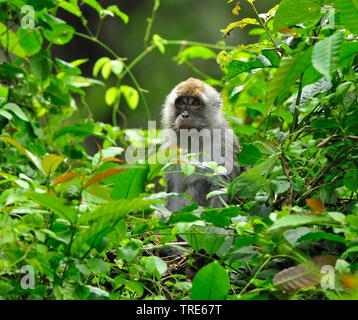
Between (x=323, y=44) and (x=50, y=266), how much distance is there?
3.39 ft

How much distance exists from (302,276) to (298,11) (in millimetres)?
864

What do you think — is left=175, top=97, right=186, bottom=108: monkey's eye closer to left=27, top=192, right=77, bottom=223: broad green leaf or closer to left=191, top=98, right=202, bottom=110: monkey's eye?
left=191, top=98, right=202, bottom=110: monkey's eye

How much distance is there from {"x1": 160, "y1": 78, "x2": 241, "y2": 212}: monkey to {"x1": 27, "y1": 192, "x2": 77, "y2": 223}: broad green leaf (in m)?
2.35

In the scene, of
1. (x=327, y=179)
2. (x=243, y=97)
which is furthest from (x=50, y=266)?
(x=243, y=97)

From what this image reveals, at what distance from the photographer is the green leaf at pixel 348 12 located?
1.56m

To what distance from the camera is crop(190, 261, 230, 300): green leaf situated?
4.81 feet

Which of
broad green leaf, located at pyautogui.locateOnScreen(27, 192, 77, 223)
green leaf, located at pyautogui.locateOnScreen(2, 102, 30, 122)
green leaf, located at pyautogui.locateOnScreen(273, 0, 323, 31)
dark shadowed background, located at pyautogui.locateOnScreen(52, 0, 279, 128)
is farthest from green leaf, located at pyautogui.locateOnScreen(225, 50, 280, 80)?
dark shadowed background, located at pyautogui.locateOnScreen(52, 0, 279, 128)

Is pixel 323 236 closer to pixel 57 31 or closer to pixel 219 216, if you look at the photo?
pixel 219 216

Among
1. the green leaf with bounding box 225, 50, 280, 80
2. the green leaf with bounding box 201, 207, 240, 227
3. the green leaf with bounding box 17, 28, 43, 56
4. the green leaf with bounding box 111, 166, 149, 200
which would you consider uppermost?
the green leaf with bounding box 17, 28, 43, 56

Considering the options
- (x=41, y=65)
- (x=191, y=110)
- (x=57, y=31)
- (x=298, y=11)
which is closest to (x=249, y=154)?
(x=298, y=11)
